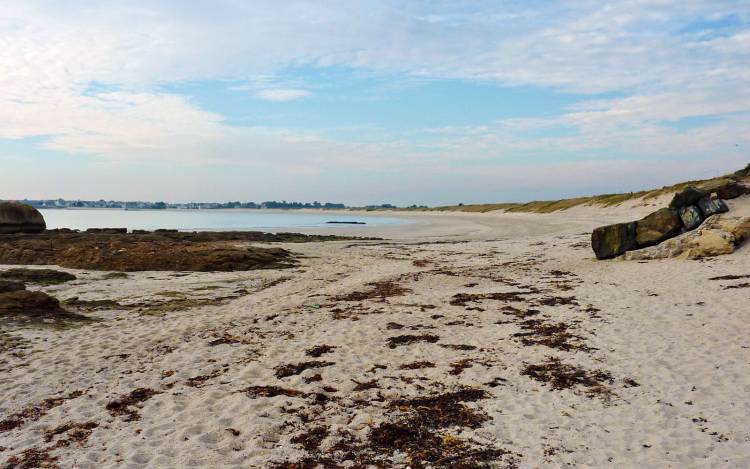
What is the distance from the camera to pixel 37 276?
1786 centimetres

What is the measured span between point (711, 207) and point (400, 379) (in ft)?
59.5

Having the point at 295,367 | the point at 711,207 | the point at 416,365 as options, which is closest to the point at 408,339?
the point at 416,365

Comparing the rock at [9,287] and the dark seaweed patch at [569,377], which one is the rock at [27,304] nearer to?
the rock at [9,287]

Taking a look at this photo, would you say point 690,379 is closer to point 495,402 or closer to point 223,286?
point 495,402

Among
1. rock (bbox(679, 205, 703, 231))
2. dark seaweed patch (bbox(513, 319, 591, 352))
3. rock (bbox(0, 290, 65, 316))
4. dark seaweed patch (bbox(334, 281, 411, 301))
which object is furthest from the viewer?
rock (bbox(679, 205, 703, 231))

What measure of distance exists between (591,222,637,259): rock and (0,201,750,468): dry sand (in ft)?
14.0

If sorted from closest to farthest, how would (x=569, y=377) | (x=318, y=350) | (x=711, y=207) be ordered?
1. (x=569, y=377)
2. (x=318, y=350)
3. (x=711, y=207)

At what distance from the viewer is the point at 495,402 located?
22.7 ft

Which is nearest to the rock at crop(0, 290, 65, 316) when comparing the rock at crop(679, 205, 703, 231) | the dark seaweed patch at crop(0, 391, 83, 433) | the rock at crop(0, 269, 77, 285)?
the rock at crop(0, 269, 77, 285)

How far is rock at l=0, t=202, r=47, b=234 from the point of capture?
35.3 metres

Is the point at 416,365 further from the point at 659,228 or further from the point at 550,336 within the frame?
the point at 659,228

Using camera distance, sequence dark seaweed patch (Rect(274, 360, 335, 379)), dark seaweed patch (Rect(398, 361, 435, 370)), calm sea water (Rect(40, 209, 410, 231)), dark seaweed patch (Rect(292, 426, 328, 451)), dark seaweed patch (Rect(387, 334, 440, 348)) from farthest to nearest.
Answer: calm sea water (Rect(40, 209, 410, 231)) → dark seaweed patch (Rect(387, 334, 440, 348)) → dark seaweed patch (Rect(398, 361, 435, 370)) → dark seaweed patch (Rect(274, 360, 335, 379)) → dark seaweed patch (Rect(292, 426, 328, 451))

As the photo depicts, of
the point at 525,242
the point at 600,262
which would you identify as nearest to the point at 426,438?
the point at 600,262

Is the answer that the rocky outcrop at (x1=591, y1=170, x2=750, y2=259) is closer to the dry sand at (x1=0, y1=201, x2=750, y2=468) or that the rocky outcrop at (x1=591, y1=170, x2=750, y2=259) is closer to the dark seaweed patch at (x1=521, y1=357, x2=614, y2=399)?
the dry sand at (x1=0, y1=201, x2=750, y2=468)
